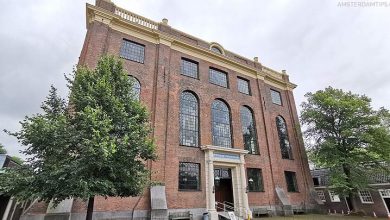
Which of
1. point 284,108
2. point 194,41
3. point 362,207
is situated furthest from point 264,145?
point 362,207

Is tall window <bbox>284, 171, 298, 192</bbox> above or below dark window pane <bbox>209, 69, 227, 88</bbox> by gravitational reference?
below

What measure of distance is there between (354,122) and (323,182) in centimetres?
1592

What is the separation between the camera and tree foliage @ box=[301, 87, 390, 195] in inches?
747

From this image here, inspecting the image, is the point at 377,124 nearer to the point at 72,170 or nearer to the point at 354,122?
the point at 354,122

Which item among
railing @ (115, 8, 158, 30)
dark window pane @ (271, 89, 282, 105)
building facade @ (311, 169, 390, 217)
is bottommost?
building facade @ (311, 169, 390, 217)

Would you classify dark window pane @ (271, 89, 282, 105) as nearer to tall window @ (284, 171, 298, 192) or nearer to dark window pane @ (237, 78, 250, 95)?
dark window pane @ (237, 78, 250, 95)

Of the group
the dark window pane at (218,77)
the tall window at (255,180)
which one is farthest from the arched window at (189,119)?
the tall window at (255,180)

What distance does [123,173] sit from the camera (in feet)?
29.4

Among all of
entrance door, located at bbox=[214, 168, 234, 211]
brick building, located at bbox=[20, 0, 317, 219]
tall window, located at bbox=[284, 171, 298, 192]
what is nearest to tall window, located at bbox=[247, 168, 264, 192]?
brick building, located at bbox=[20, 0, 317, 219]

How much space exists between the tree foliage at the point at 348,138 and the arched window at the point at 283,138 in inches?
85.4

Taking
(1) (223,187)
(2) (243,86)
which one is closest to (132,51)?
(2) (243,86)

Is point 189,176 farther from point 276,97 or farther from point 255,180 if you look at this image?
point 276,97

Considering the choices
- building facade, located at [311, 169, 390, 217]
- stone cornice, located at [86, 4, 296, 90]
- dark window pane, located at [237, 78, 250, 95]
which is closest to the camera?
stone cornice, located at [86, 4, 296, 90]

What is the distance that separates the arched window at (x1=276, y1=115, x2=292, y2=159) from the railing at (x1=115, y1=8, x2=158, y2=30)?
15.9m
